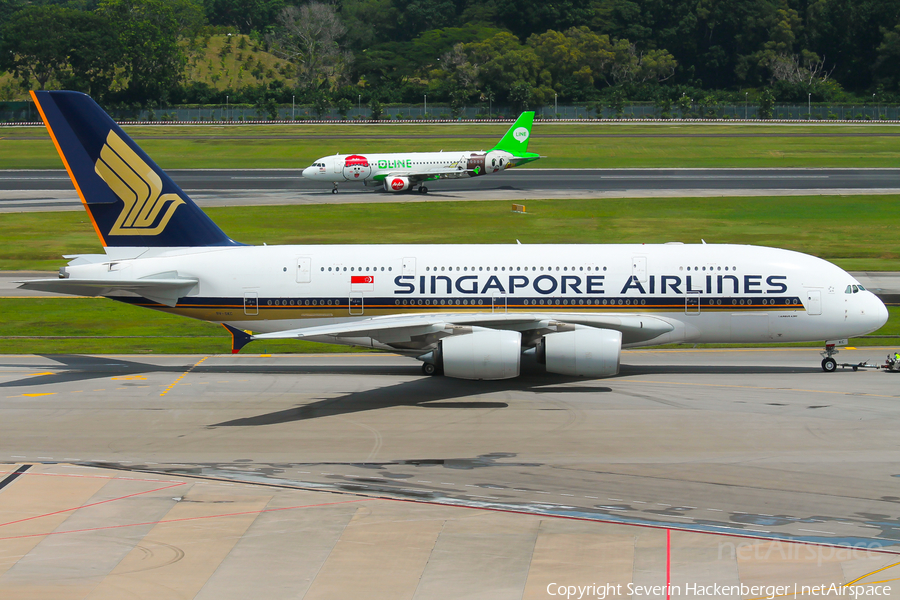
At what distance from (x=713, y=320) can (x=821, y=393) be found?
4.60 metres

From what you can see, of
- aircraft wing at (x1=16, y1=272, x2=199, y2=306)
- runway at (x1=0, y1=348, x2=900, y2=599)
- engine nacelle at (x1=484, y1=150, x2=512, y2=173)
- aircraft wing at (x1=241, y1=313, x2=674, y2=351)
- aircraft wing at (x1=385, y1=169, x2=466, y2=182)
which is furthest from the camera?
engine nacelle at (x1=484, y1=150, x2=512, y2=173)

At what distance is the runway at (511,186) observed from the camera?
282 feet

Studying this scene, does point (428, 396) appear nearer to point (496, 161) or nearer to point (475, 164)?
point (475, 164)

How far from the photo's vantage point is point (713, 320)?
33.4m

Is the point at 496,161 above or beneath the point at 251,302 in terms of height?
above

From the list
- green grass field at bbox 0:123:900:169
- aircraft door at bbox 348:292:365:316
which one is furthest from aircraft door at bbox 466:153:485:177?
aircraft door at bbox 348:292:365:316

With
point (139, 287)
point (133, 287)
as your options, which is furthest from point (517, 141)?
point (133, 287)

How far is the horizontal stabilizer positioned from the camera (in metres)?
31.5

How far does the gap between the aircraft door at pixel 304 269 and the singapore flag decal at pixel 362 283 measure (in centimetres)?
168

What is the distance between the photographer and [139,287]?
33344 millimetres

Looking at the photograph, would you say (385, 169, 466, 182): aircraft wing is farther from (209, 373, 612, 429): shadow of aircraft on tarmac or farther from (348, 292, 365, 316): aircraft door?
(209, 373, 612, 429): shadow of aircraft on tarmac

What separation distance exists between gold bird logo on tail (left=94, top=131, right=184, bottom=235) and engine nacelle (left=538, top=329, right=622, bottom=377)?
52.0 ft

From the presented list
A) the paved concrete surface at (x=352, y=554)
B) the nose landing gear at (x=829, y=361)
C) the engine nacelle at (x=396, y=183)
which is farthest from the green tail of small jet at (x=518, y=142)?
the paved concrete surface at (x=352, y=554)

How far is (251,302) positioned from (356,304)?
158 inches
